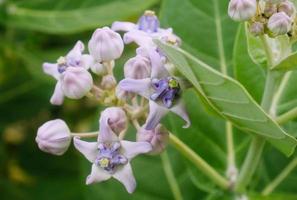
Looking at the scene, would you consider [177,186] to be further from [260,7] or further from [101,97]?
[260,7]

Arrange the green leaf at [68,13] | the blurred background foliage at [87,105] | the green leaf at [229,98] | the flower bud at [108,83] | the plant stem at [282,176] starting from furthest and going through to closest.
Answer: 1. the green leaf at [68,13]
2. the plant stem at [282,176]
3. the blurred background foliage at [87,105]
4. the flower bud at [108,83]
5. the green leaf at [229,98]

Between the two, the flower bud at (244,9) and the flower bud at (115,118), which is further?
the flower bud at (115,118)

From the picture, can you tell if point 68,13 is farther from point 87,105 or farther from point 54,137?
point 54,137

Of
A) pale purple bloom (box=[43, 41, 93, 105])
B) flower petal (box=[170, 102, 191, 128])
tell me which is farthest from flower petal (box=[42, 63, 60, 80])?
flower petal (box=[170, 102, 191, 128])

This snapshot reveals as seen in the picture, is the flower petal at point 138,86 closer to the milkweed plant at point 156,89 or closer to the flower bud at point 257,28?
the milkweed plant at point 156,89

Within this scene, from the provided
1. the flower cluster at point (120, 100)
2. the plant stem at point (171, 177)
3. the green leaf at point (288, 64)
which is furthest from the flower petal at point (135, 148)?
the plant stem at point (171, 177)

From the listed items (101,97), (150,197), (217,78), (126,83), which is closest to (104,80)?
(101,97)
